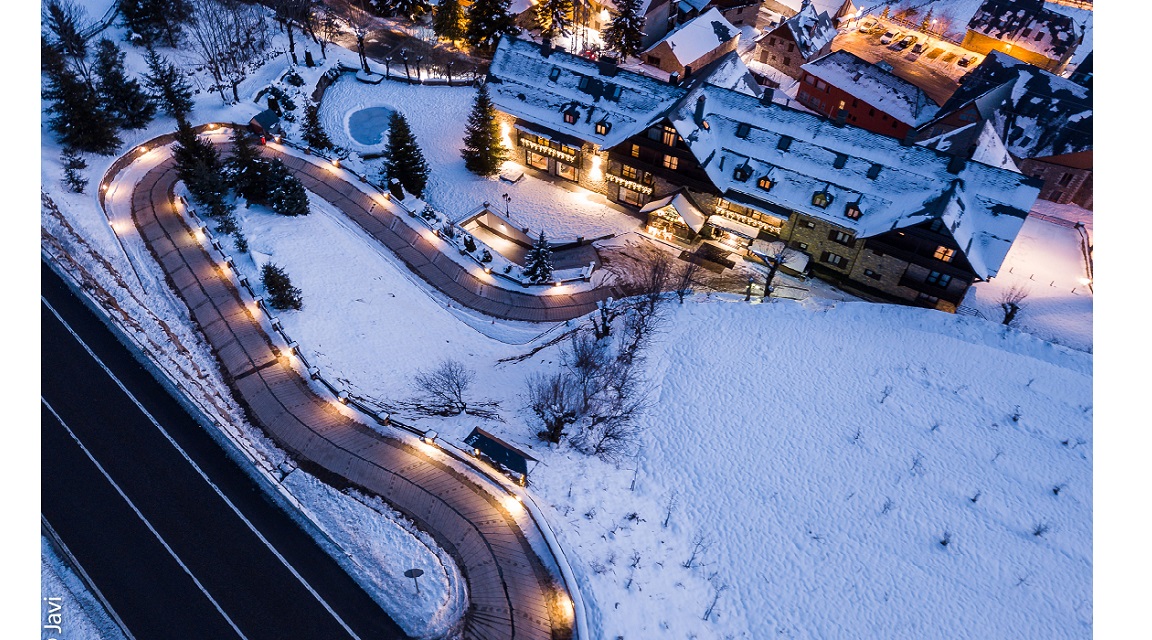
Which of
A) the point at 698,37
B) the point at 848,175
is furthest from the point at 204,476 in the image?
the point at 698,37

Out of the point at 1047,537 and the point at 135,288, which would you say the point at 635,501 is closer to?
the point at 1047,537

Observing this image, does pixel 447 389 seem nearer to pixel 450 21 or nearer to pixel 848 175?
pixel 848 175

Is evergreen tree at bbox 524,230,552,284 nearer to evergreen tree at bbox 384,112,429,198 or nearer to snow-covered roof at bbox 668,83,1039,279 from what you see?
evergreen tree at bbox 384,112,429,198

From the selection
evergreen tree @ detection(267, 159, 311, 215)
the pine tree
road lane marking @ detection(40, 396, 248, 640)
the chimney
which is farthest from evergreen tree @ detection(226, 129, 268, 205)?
the chimney

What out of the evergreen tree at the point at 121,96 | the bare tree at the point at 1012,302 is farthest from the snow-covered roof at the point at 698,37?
the evergreen tree at the point at 121,96

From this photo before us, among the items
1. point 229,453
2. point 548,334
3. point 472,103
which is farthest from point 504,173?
point 229,453

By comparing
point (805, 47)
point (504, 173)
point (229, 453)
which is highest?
point (805, 47)
